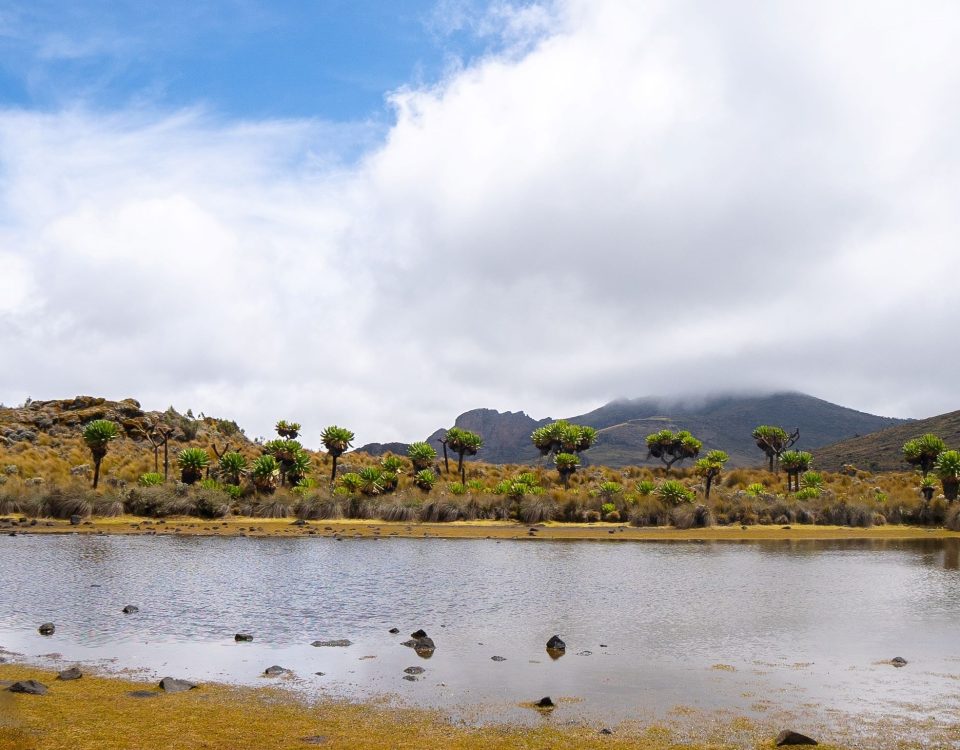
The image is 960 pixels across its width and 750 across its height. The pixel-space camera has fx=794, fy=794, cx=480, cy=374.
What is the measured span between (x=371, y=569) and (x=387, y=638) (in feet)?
37.5

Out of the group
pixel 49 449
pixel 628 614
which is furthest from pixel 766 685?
pixel 49 449

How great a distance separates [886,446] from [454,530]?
85.2m

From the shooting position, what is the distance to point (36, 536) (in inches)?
1570

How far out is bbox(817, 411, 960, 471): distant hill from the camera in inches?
3927

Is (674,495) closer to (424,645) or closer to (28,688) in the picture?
(424,645)

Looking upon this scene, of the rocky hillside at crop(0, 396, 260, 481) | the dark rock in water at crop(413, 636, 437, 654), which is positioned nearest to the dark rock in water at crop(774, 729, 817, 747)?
the dark rock in water at crop(413, 636, 437, 654)

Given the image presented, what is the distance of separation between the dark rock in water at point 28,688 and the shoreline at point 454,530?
29.6 metres

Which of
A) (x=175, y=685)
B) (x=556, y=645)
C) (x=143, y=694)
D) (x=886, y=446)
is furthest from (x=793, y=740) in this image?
(x=886, y=446)

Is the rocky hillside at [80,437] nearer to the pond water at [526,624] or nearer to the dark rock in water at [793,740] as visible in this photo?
the pond water at [526,624]

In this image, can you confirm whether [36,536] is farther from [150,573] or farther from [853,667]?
[853,667]

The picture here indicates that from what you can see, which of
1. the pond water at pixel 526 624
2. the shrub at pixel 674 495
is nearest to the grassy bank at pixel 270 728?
the pond water at pixel 526 624

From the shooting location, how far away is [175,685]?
13.0m

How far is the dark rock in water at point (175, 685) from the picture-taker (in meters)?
12.9

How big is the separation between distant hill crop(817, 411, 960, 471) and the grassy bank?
9758 centimetres
